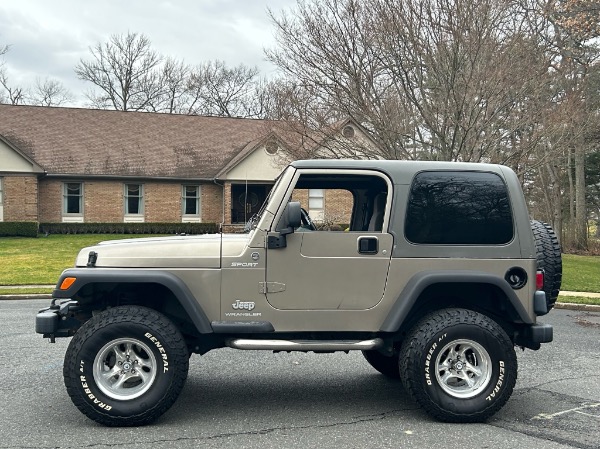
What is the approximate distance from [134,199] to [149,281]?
90.0ft

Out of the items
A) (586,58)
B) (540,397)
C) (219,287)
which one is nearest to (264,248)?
(219,287)

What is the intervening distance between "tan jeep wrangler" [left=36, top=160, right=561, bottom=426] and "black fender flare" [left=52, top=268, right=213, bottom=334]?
1 cm

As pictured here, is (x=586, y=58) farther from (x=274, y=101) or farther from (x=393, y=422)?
(x=393, y=422)

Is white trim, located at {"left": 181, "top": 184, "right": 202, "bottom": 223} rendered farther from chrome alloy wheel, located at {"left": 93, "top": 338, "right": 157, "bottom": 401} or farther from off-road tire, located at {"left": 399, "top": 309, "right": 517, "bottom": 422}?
off-road tire, located at {"left": 399, "top": 309, "right": 517, "bottom": 422}

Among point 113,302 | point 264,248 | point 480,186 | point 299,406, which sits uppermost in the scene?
point 480,186

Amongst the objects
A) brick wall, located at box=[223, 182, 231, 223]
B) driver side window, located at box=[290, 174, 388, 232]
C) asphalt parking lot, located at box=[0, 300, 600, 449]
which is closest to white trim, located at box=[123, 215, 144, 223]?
brick wall, located at box=[223, 182, 231, 223]

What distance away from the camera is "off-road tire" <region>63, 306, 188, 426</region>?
184 inches

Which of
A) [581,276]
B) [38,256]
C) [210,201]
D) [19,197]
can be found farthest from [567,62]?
[19,197]

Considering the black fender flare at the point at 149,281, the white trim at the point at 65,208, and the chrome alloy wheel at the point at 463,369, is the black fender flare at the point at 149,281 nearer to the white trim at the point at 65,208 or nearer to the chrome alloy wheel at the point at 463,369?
the chrome alloy wheel at the point at 463,369

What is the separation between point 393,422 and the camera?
16.1 feet

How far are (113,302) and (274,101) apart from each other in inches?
484

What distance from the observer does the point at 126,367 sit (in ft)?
15.8

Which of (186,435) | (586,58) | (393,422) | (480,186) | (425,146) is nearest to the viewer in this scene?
(186,435)

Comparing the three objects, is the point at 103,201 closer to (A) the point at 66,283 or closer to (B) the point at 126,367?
(A) the point at 66,283
